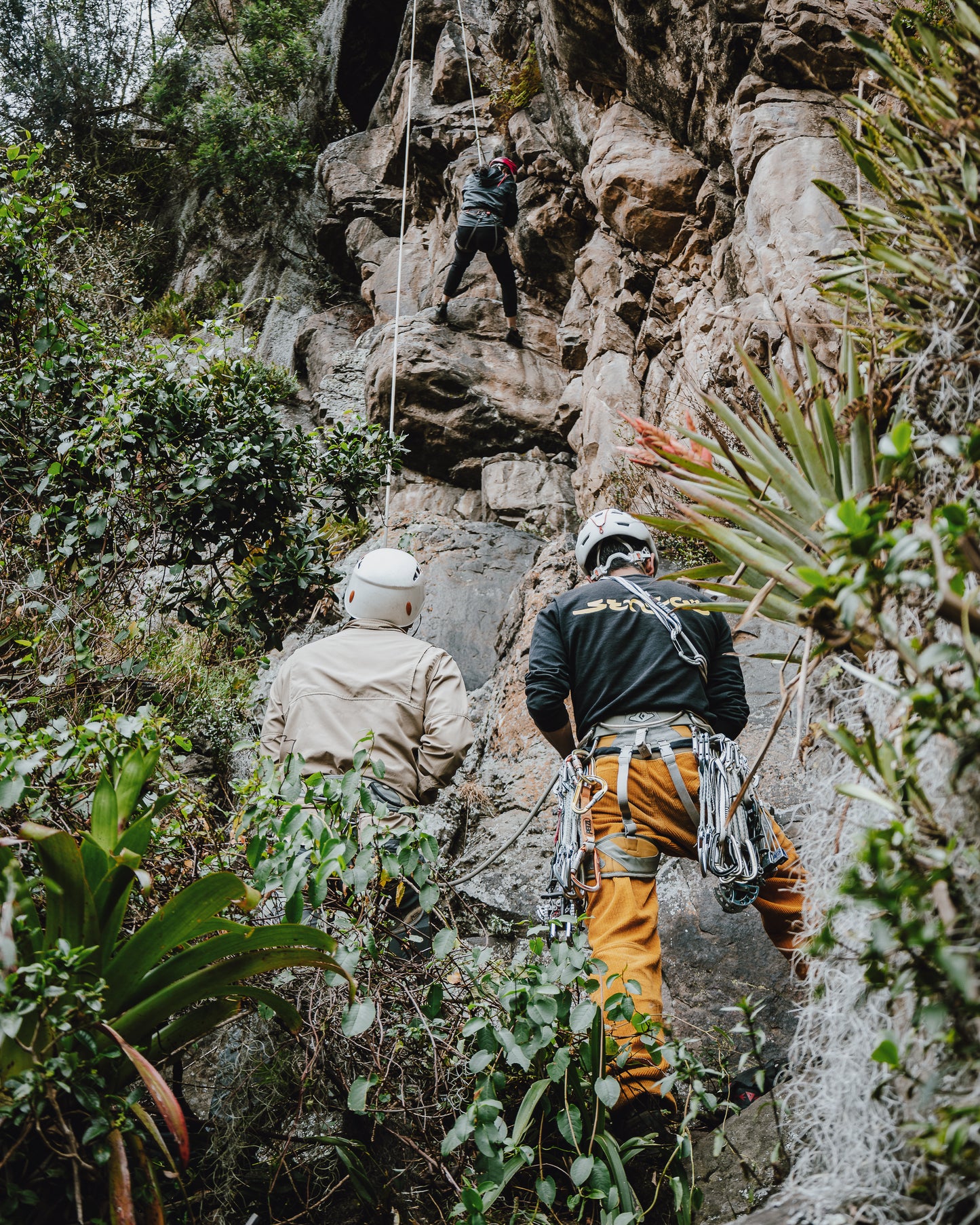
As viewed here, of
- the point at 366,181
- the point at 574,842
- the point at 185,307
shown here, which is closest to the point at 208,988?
the point at 574,842

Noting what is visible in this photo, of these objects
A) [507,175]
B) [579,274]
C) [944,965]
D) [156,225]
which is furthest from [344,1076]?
[156,225]

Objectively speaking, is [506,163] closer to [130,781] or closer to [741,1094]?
[130,781]

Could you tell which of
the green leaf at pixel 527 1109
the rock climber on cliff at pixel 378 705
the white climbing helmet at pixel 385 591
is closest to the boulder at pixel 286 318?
the white climbing helmet at pixel 385 591

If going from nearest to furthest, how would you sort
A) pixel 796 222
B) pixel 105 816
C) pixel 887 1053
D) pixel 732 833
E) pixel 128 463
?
pixel 887 1053, pixel 105 816, pixel 732 833, pixel 128 463, pixel 796 222

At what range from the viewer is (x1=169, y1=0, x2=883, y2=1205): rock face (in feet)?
17.8

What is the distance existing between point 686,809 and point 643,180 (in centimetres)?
671

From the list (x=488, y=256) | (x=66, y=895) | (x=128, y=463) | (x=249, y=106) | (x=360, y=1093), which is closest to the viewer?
(x=66, y=895)

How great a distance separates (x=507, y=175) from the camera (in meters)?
10.1

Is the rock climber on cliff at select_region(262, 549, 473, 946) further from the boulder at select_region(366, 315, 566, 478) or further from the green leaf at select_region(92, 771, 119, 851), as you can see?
the boulder at select_region(366, 315, 566, 478)

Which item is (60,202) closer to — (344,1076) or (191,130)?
(344,1076)

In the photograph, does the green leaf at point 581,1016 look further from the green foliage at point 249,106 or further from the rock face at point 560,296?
the green foliage at point 249,106

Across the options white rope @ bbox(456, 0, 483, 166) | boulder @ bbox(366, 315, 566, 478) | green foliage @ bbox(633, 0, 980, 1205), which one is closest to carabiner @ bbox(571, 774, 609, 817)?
green foliage @ bbox(633, 0, 980, 1205)

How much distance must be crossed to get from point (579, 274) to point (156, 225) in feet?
32.0

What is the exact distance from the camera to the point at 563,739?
3.77m
